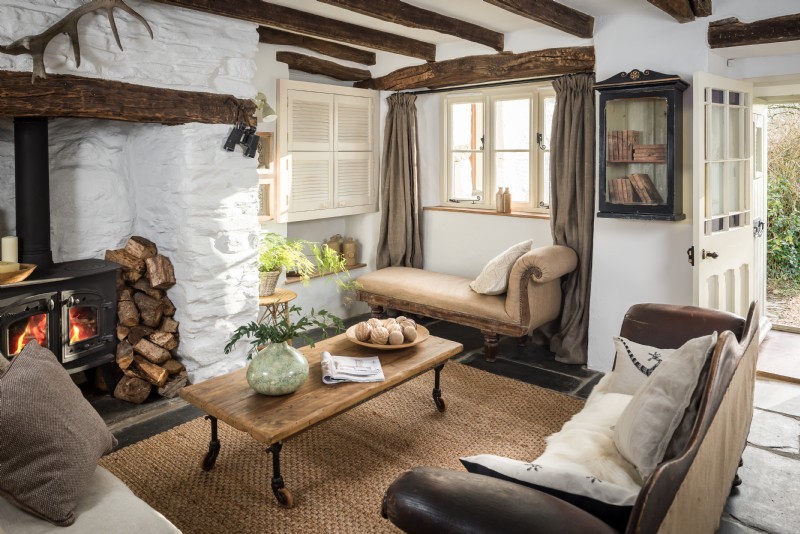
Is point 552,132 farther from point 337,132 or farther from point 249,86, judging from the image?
point 249,86

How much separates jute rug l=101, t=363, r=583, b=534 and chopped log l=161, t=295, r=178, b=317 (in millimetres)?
767

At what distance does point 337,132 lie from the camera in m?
5.25

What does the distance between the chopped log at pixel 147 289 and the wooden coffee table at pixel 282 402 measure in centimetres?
116

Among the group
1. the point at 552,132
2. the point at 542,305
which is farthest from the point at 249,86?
the point at 542,305

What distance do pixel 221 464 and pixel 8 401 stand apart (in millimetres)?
1367

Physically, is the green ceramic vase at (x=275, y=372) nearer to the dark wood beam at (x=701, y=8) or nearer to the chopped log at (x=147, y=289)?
the chopped log at (x=147, y=289)

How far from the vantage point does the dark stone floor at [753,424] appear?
2.59 m

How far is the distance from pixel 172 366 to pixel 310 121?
2252mm

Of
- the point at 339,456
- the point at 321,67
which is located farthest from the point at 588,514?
the point at 321,67

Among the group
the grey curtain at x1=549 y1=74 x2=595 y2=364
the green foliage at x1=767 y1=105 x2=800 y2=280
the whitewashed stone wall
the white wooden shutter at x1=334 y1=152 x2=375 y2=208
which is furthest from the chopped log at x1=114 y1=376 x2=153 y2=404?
the green foliage at x1=767 y1=105 x2=800 y2=280

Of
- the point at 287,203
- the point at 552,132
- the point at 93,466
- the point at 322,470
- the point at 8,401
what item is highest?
the point at 552,132

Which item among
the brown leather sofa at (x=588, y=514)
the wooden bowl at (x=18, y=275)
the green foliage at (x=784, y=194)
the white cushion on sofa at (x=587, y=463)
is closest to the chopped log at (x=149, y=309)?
the wooden bowl at (x=18, y=275)

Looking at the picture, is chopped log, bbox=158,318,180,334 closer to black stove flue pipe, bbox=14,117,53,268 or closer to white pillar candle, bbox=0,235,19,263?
black stove flue pipe, bbox=14,117,53,268

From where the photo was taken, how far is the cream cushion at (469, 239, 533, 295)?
4410mm
